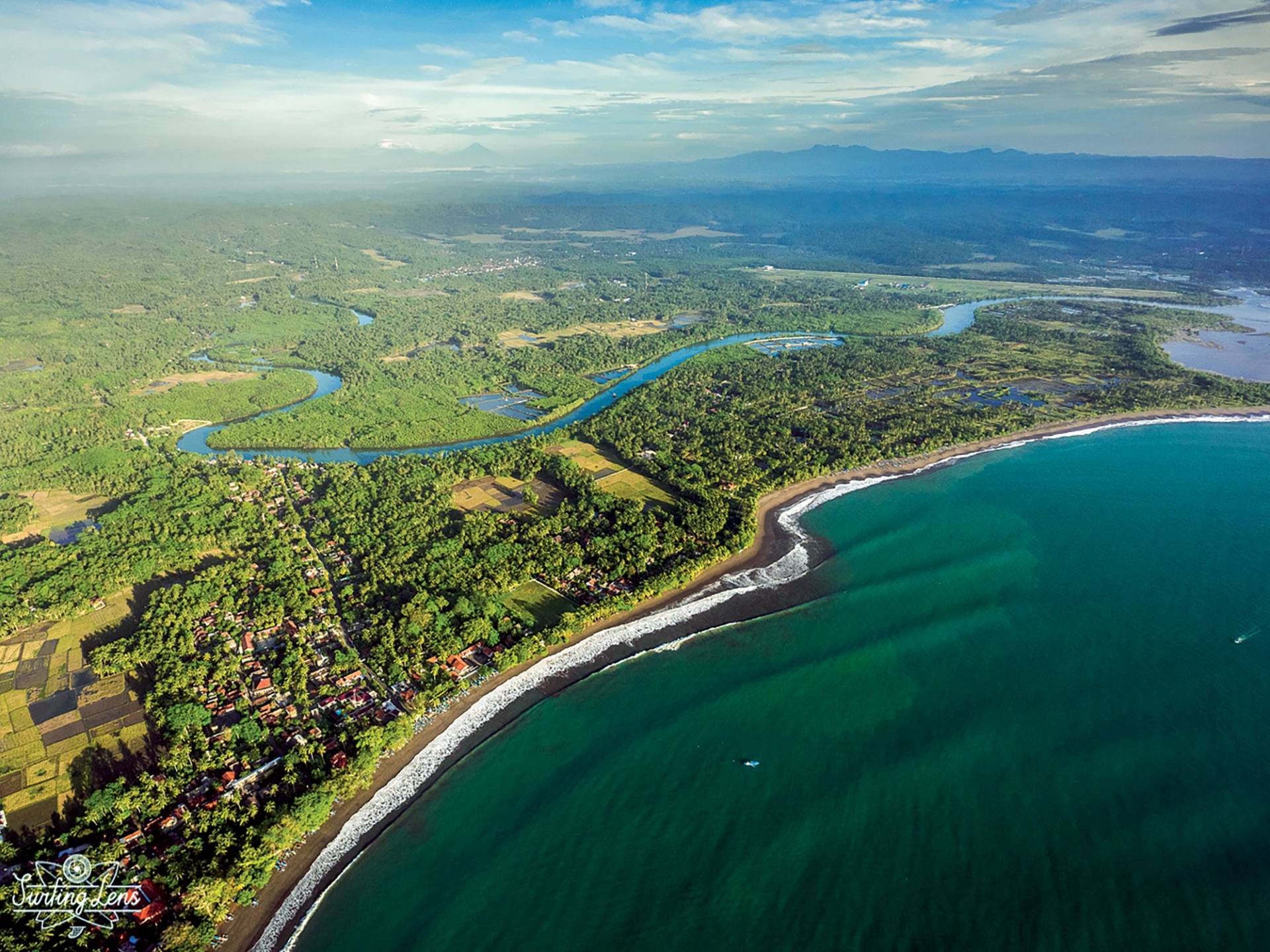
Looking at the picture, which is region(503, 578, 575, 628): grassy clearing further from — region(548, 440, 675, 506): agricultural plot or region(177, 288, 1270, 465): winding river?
region(177, 288, 1270, 465): winding river

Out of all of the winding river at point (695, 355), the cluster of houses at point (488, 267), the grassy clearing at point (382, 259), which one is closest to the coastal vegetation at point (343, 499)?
the winding river at point (695, 355)

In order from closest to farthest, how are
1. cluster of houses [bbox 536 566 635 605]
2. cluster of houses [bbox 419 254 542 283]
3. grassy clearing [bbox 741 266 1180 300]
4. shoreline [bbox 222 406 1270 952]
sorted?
shoreline [bbox 222 406 1270 952] → cluster of houses [bbox 536 566 635 605] → grassy clearing [bbox 741 266 1180 300] → cluster of houses [bbox 419 254 542 283]

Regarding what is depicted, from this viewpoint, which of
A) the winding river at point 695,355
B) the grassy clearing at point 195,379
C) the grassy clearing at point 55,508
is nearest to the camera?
the grassy clearing at point 55,508

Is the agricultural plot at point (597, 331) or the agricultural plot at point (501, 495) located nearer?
the agricultural plot at point (501, 495)

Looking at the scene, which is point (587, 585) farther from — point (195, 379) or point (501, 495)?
point (195, 379)

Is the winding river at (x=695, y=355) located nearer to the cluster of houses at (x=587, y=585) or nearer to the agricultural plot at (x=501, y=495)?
the agricultural plot at (x=501, y=495)

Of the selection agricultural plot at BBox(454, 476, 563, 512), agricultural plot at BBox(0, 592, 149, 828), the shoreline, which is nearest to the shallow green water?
the shoreline

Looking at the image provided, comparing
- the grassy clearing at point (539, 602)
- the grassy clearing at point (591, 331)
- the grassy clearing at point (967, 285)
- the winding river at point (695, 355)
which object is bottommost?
the grassy clearing at point (539, 602)
